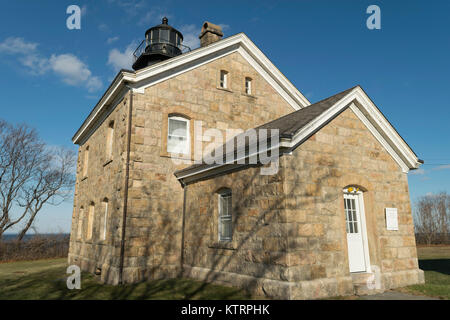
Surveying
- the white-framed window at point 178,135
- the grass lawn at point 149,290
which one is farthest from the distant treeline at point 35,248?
the white-framed window at point 178,135

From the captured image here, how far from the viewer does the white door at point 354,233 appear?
7.62 meters

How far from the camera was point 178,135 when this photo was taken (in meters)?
11.0

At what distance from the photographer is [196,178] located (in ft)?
32.0

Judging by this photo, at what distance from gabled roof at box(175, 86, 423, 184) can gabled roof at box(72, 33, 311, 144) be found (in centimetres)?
348

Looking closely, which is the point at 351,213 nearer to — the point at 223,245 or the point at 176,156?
the point at 223,245

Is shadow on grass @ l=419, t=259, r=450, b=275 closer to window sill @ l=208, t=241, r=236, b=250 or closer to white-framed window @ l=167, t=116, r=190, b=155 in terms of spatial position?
window sill @ l=208, t=241, r=236, b=250

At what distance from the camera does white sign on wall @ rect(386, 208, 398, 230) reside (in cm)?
809

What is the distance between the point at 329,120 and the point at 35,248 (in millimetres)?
22284

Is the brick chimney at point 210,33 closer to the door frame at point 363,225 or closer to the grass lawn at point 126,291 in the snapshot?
the door frame at point 363,225

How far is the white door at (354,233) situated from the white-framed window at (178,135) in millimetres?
5534

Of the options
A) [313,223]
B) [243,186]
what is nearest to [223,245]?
[243,186]

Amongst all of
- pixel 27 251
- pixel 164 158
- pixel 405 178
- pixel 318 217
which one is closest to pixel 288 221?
pixel 318 217
